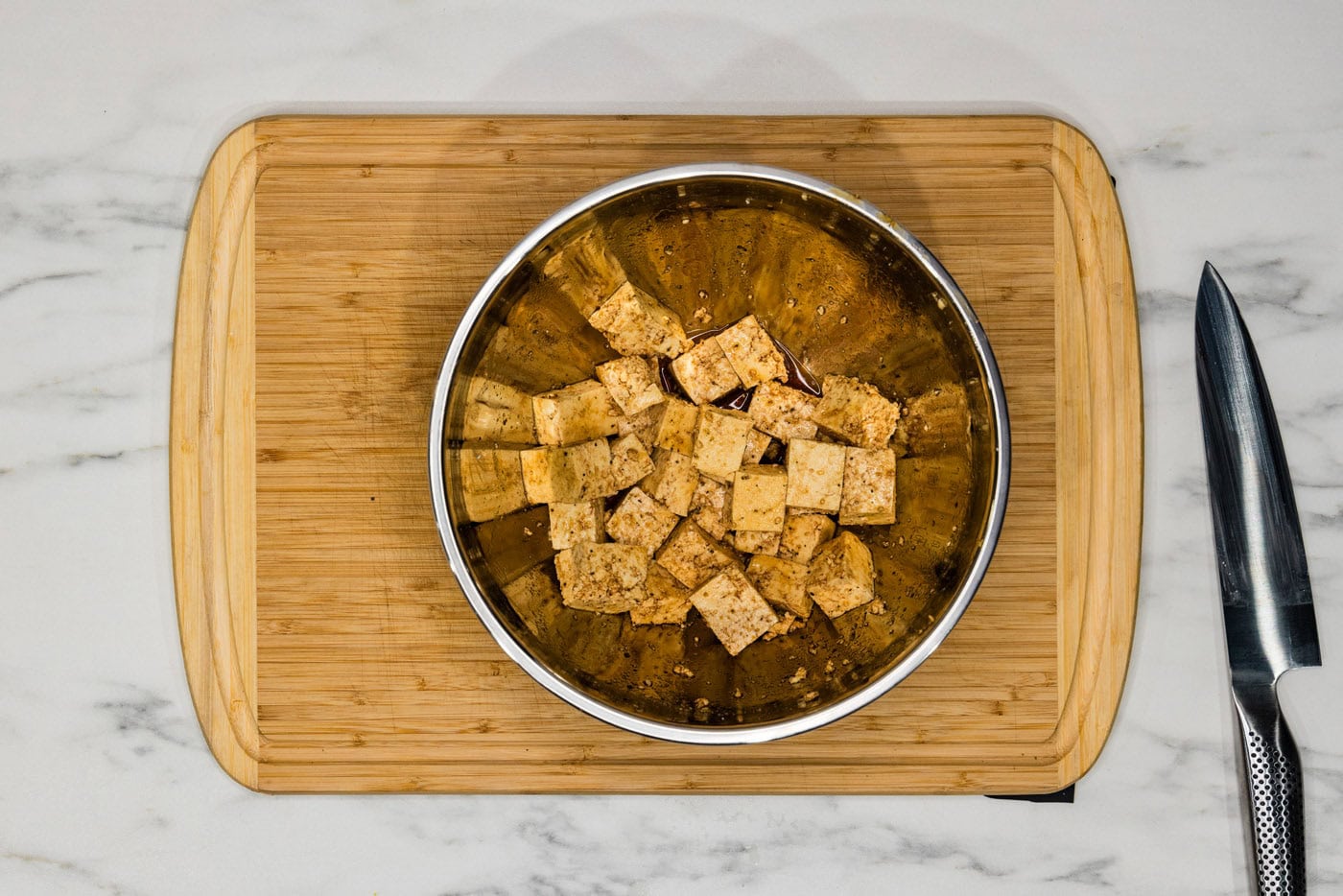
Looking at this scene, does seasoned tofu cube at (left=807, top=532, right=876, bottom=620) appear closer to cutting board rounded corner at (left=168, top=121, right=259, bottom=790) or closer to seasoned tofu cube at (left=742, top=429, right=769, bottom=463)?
seasoned tofu cube at (left=742, top=429, right=769, bottom=463)

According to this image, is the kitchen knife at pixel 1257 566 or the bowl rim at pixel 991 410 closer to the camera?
the bowl rim at pixel 991 410

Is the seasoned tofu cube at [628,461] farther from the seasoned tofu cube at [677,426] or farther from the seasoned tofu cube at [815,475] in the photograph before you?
the seasoned tofu cube at [815,475]

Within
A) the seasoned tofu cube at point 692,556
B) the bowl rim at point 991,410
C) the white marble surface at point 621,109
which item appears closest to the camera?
the bowl rim at point 991,410

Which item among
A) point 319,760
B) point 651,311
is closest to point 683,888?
point 319,760

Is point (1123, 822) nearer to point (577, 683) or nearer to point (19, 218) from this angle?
point (577, 683)

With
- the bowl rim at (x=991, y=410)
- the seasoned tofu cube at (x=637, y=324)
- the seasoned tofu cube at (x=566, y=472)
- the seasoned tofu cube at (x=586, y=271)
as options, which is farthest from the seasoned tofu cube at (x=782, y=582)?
the seasoned tofu cube at (x=586, y=271)

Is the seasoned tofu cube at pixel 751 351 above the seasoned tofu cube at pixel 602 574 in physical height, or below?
above
